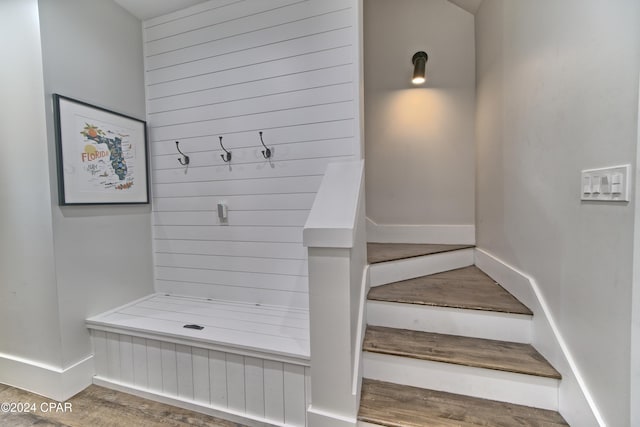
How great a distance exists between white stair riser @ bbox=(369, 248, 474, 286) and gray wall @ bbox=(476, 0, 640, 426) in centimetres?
45

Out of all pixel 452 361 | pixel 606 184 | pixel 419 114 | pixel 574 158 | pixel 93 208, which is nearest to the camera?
pixel 606 184

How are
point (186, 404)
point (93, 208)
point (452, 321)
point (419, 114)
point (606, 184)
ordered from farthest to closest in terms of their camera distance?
1. point (419, 114)
2. point (93, 208)
3. point (186, 404)
4. point (452, 321)
5. point (606, 184)

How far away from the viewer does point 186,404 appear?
1.64m

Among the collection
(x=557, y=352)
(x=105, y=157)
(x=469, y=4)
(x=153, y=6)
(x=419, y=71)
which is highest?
(x=469, y=4)

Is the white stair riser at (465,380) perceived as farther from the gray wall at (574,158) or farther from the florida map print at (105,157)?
the florida map print at (105,157)

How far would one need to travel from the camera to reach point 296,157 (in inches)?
75.0

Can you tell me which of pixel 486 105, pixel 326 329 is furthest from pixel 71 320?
pixel 486 105

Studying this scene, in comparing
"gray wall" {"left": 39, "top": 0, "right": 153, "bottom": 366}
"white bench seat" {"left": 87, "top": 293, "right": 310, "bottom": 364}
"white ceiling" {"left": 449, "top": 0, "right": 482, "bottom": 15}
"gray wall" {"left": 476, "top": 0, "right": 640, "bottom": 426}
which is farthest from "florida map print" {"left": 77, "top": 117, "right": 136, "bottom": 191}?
"white ceiling" {"left": 449, "top": 0, "right": 482, "bottom": 15}

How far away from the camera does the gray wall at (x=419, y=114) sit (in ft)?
7.97

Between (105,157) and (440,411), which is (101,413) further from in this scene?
(440,411)

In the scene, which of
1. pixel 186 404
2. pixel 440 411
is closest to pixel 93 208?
pixel 186 404

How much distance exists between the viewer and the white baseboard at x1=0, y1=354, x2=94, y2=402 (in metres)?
1.70

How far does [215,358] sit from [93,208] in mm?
1307

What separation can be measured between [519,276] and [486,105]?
1307 millimetres
